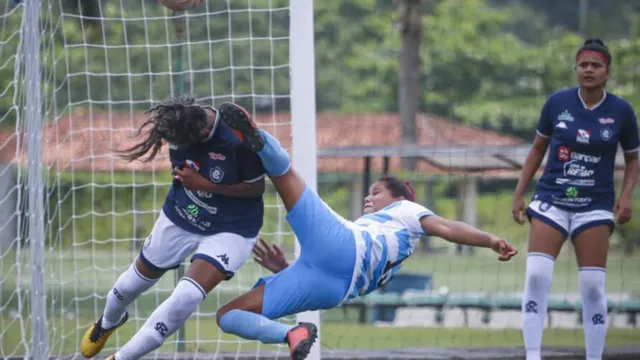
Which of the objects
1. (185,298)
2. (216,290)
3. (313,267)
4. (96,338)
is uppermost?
(313,267)

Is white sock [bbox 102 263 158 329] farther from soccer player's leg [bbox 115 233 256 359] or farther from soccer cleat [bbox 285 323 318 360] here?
soccer cleat [bbox 285 323 318 360]

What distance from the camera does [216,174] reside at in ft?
20.1

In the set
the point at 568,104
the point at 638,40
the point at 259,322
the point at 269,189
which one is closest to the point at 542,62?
the point at 638,40

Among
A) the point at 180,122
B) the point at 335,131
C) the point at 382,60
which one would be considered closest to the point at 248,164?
the point at 180,122

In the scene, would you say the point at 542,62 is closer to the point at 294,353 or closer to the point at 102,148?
the point at 102,148

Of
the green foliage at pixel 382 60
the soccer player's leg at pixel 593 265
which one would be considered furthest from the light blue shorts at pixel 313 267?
the green foliage at pixel 382 60

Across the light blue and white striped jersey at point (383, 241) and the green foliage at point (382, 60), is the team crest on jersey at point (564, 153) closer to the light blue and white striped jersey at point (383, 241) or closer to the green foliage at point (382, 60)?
the light blue and white striped jersey at point (383, 241)

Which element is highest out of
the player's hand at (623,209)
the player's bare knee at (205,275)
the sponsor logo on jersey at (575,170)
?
the sponsor logo on jersey at (575,170)

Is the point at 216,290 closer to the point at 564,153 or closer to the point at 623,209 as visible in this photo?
the point at 564,153

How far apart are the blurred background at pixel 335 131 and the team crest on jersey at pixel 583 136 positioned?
→ 189 cm

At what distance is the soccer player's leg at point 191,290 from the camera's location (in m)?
6.02

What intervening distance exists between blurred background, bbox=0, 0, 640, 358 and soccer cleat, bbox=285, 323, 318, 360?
2109 millimetres

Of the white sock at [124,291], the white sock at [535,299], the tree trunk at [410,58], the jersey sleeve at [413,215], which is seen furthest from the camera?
the tree trunk at [410,58]

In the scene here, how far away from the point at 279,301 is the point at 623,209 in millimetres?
2363
